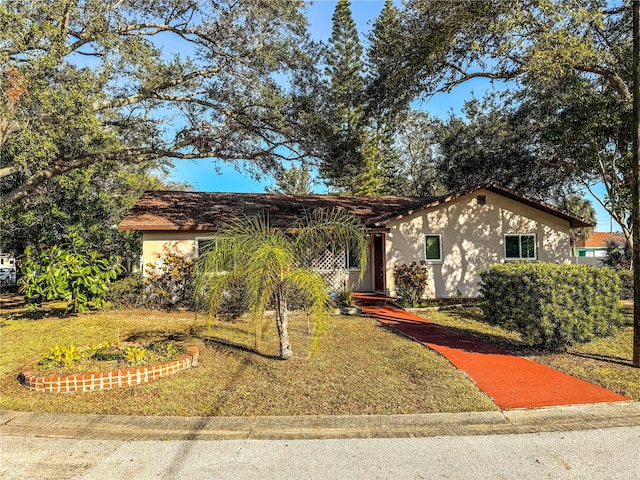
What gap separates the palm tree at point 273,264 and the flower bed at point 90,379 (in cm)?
122

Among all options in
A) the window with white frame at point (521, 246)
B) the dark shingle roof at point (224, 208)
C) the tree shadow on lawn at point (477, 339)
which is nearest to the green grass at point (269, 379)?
the tree shadow on lawn at point (477, 339)

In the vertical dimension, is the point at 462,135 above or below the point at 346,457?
above

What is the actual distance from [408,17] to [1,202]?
40.6 feet

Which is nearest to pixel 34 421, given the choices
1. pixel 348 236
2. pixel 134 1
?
pixel 348 236

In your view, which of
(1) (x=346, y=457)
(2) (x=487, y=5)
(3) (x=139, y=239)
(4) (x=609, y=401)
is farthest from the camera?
(3) (x=139, y=239)

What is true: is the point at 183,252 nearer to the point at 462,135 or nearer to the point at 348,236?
the point at 348,236

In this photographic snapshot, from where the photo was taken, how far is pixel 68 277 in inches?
423

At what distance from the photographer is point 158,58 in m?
12.1

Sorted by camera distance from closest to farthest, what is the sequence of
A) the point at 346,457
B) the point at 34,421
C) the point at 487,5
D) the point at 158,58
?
1. the point at 346,457
2. the point at 34,421
3. the point at 487,5
4. the point at 158,58

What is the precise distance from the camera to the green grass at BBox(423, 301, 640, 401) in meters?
6.01

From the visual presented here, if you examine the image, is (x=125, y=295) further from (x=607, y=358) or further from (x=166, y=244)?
(x=607, y=358)

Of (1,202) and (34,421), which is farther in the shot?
(1,202)

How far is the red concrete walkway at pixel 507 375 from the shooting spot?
537cm

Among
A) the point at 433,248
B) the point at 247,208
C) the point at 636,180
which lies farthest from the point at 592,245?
the point at 636,180
